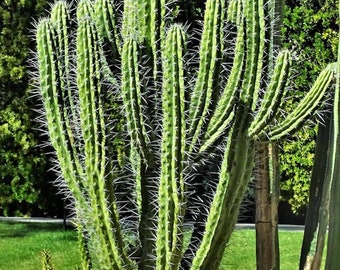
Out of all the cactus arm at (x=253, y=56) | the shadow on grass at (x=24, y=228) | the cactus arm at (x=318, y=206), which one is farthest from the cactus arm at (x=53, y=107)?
the shadow on grass at (x=24, y=228)

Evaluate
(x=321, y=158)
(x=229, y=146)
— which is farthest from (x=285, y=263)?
(x=229, y=146)

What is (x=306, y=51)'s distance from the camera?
6.46 meters

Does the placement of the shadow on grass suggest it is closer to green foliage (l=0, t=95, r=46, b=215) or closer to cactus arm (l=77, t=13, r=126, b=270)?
green foliage (l=0, t=95, r=46, b=215)

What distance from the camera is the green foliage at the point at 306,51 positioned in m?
6.36

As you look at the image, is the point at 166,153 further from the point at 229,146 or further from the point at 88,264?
the point at 88,264

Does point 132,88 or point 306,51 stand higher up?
point 306,51

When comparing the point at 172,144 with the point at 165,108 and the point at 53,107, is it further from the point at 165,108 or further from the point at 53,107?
the point at 53,107

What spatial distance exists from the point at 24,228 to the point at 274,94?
5952mm

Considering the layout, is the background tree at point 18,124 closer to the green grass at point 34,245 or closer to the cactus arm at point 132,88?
the green grass at point 34,245

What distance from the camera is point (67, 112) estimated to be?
2508 mm

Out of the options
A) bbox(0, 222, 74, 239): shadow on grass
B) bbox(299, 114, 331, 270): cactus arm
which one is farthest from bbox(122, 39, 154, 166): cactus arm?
bbox(0, 222, 74, 239): shadow on grass

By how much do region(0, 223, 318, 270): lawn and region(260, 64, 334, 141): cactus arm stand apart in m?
3.40

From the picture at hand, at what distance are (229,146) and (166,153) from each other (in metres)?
0.26

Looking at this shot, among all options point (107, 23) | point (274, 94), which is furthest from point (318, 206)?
point (107, 23)
